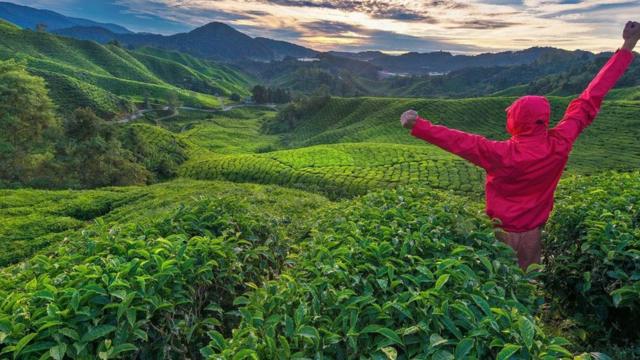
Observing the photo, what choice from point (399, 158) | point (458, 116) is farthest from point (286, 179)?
point (458, 116)

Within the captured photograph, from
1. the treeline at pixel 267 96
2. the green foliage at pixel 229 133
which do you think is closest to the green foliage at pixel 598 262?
the green foliage at pixel 229 133

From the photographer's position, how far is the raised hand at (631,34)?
4902 millimetres

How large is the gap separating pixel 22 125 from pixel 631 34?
46024 mm

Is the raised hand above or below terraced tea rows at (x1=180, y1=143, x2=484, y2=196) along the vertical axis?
above

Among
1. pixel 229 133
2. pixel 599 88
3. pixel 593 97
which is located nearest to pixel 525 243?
pixel 593 97

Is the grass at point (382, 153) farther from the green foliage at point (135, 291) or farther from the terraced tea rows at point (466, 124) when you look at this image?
the green foliage at point (135, 291)

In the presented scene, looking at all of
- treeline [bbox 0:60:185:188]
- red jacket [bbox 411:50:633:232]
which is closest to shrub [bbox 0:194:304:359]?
red jacket [bbox 411:50:633:232]

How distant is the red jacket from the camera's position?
4332 mm

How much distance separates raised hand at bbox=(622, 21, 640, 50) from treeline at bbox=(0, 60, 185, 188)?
115ft

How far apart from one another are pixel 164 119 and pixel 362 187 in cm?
8259

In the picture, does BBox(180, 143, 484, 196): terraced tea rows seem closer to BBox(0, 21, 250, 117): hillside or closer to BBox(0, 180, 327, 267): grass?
BBox(0, 180, 327, 267): grass

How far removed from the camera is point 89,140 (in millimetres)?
33531

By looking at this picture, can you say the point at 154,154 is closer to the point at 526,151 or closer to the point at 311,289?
the point at 526,151

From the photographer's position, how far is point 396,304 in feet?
8.92
